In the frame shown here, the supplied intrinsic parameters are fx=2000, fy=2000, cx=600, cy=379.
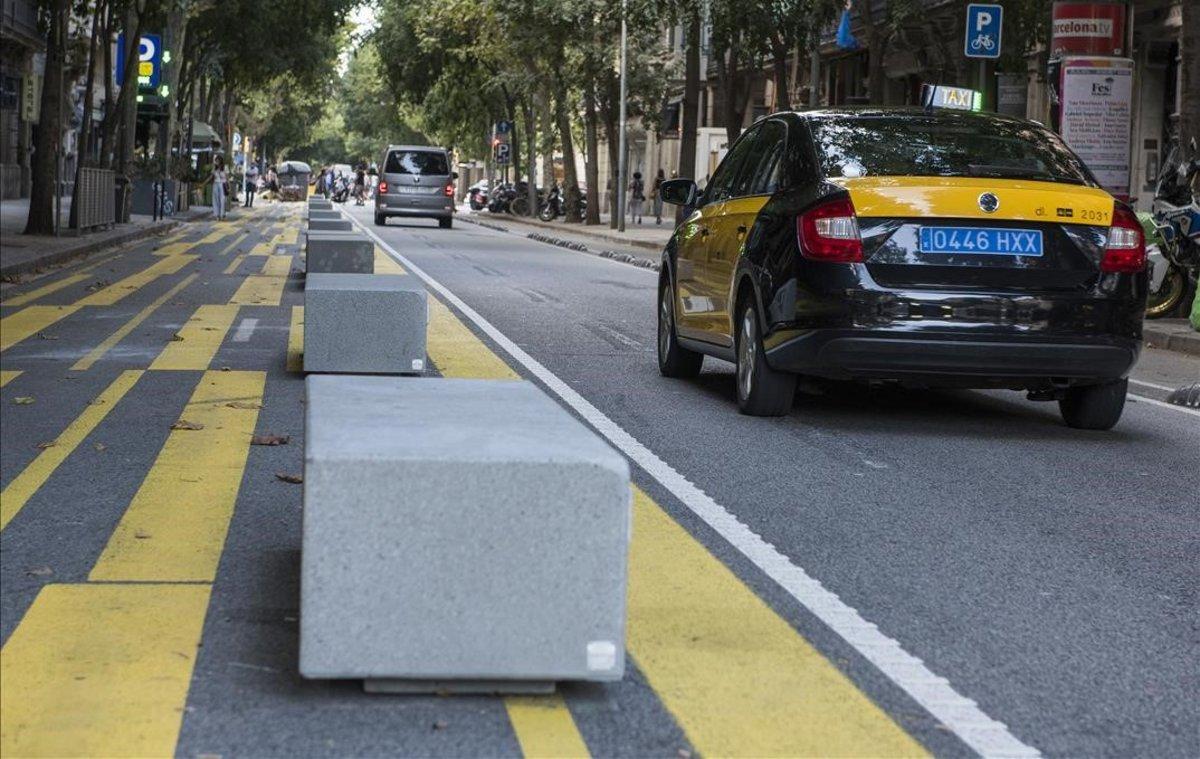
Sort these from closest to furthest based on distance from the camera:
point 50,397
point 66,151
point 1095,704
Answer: point 1095,704 < point 50,397 < point 66,151

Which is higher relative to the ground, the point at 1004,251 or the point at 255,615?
the point at 1004,251

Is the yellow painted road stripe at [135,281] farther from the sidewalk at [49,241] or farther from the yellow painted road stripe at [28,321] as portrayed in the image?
the sidewalk at [49,241]

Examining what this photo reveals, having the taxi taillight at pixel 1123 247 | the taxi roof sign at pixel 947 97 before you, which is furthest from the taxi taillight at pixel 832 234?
the taxi roof sign at pixel 947 97

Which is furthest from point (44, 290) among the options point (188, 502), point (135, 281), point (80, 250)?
point (188, 502)

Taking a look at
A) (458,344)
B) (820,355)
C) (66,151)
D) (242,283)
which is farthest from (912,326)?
(66,151)

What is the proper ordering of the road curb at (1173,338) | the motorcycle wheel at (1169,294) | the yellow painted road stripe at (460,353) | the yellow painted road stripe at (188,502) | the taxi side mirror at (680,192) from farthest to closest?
the motorcycle wheel at (1169,294)
the road curb at (1173,338)
the yellow painted road stripe at (460,353)
the taxi side mirror at (680,192)
the yellow painted road stripe at (188,502)

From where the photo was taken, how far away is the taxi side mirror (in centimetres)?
1132

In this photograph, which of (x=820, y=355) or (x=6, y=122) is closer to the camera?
(x=820, y=355)

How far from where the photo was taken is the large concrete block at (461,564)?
14.1 feet

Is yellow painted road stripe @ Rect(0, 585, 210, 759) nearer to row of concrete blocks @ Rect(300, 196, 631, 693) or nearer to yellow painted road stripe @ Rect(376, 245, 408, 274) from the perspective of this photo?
row of concrete blocks @ Rect(300, 196, 631, 693)

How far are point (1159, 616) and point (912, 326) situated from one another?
3.58 meters

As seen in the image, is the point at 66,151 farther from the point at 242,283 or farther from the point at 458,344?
the point at 458,344

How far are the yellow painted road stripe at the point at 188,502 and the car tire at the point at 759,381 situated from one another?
244 centimetres

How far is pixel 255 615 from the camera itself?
522 cm
